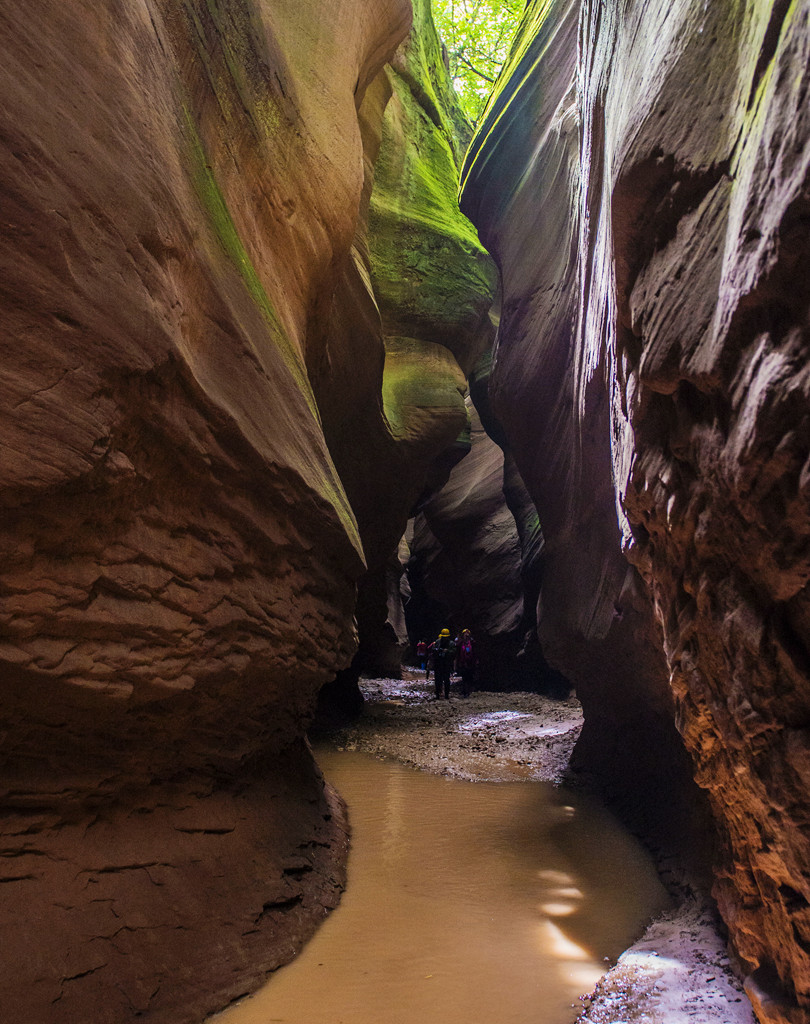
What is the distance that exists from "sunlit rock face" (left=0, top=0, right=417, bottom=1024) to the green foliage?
19464mm

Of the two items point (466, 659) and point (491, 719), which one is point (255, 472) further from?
point (466, 659)

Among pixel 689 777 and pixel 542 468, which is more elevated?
pixel 542 468

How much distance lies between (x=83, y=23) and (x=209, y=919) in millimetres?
4847

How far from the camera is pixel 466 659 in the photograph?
17547mm

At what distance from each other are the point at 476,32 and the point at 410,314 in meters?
14.4

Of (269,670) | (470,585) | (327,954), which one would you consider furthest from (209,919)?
(470,585)

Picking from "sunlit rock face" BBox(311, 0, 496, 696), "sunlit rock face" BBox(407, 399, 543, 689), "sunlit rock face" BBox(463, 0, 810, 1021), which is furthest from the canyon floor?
"sunlit rock face" BBox(311, 0, 496, 696)

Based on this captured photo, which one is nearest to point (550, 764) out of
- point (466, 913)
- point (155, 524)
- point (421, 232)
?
point (466, 913)

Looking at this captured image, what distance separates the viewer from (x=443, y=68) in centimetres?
1616

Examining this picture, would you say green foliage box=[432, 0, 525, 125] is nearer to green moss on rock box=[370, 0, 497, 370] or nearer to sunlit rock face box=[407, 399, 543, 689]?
green moss on rock box=[370, 0, 497, 370]

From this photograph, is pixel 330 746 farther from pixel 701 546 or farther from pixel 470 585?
pixel 470 585

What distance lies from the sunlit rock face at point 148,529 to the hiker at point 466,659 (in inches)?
487

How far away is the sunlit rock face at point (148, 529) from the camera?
2867 mm

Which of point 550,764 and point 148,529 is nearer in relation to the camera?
point 148,529
